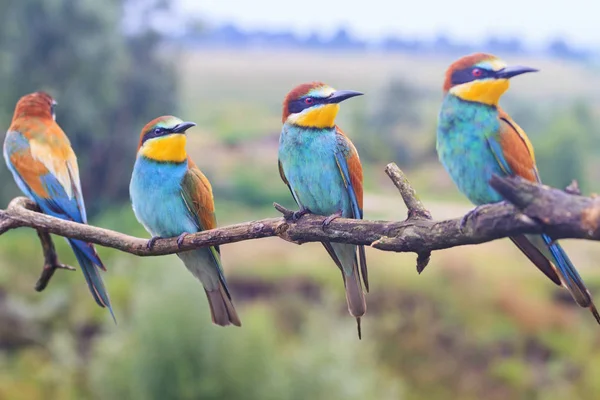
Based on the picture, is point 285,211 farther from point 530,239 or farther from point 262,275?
point 262,275

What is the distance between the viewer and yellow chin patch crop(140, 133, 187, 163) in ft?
8.04

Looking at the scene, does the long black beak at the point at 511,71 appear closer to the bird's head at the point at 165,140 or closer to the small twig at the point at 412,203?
the small twig at the point at 412,203

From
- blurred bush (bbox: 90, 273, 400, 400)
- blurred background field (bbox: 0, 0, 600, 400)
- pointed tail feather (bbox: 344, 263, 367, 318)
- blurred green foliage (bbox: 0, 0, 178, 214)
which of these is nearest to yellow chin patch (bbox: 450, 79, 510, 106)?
pointed tail feather (bbox: 344, 263, 367, 318)

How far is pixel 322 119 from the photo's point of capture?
2.49 meters

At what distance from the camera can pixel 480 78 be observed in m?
2.07

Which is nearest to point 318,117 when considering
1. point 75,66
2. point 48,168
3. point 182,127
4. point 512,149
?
point 182,127

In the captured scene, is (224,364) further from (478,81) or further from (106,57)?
(106,57)

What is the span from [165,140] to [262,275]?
10347 mm

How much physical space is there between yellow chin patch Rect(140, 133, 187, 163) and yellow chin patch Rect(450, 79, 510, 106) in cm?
84

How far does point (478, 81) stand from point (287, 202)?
11673 mm

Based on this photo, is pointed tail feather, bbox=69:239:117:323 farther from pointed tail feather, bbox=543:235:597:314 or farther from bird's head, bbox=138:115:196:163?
pointed tail feather, bbox=543:235:597:314

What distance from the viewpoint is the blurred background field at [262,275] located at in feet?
25.1

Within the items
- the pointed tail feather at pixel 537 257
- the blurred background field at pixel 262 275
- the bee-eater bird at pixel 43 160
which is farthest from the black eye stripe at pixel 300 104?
the blurred background field at pixel 262 275

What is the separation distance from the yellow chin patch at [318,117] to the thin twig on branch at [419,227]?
1.16ft
